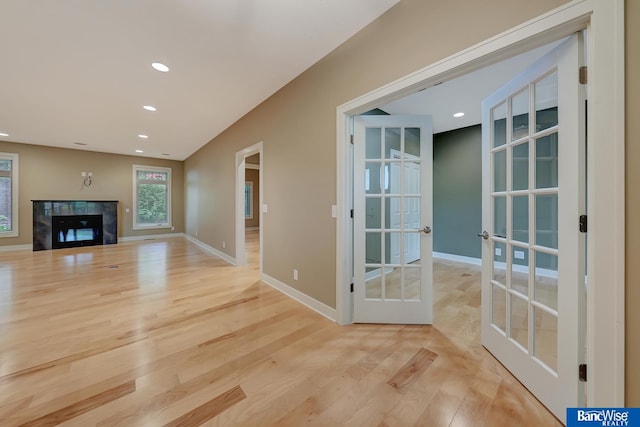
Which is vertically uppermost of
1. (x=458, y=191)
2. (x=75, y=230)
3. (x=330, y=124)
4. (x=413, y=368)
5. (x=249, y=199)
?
(x=330, y=124)

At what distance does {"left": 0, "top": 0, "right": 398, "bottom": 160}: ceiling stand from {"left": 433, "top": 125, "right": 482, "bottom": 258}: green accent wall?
12.1 feet

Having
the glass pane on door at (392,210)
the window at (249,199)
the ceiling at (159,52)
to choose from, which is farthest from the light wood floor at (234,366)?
the window at (249,199)

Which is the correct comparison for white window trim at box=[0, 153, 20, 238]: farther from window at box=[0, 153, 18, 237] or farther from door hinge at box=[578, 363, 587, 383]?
door hinge at box=[578, 363, 587, 383]

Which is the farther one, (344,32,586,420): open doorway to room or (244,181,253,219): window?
(244,181,253,219): window

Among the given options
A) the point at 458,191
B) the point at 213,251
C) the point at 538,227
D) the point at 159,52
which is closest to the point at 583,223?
the point at 538,227

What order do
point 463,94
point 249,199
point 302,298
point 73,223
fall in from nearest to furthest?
1. point 302,298
2. point 463,94
3. point 73,223
4. point 249,199

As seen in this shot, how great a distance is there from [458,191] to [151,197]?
28.9ft

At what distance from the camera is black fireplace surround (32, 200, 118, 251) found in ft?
19.3

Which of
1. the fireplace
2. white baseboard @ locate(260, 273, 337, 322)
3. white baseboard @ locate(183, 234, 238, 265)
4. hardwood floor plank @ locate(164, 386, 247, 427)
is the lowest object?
hardwood floor plank @ locate(164, 386, 247, 427)

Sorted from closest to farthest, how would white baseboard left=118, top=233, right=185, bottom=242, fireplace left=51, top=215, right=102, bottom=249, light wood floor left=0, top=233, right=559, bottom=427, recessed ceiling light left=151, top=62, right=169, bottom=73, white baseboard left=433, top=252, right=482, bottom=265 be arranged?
light wood floor left=0, top=233, right=559, bottom=427 < recessed ceiling light left=151, top=62, right=169, bottom=73 < white baseboard left=433, top=252, right=482, bottom=265 < fireplace left=51, top=215, right=102, bottom=249 < white baseboard left=118, top=233, right=185, bottom=242

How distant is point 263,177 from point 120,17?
2057 millimetres

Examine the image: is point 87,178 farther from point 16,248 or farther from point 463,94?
point 463,94

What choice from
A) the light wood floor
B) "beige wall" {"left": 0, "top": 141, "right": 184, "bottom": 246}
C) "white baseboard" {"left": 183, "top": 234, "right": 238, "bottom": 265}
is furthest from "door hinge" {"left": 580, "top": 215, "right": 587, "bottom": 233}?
"beige wall" {"left": 0, "top": 141, "right": 184, "bottom": 246}

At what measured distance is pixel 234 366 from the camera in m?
1.67
